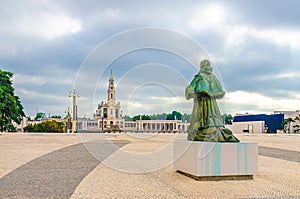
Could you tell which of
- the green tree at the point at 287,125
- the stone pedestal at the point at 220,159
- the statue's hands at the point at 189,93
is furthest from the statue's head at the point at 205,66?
the green tree at the point at 287,125

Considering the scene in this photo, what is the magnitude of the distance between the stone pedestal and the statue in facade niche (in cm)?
34

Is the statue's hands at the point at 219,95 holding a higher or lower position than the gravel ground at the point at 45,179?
higher

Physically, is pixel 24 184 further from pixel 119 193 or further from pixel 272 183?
pixel 272 183

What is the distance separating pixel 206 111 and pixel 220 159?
4.17ft

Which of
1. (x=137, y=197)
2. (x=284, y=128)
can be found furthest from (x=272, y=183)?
(x=284, y=128)

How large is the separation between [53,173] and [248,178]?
5.08m

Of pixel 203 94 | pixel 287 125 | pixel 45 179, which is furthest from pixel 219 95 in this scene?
pixel 287 125

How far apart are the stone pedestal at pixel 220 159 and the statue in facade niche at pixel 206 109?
0.34 m

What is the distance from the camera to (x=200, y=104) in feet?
27.7

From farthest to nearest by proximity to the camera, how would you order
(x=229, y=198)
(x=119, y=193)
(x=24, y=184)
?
1. (x=24, y=184)
2. (x=119, y=193)
3. (x=229, y=198)

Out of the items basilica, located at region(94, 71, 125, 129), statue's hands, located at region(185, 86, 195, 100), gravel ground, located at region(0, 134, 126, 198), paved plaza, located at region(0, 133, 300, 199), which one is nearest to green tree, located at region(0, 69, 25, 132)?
basilica, located at region(94, 71, 125, 129)

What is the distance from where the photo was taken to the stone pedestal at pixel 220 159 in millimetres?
7652

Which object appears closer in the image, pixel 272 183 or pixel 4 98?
pixel 272 183

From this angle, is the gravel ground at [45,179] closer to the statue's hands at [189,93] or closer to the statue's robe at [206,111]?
the statue's robe at [206,111]
